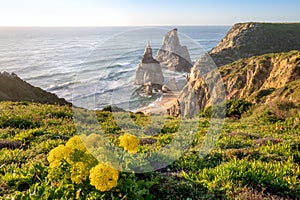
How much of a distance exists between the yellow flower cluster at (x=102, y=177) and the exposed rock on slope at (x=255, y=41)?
72.6 metres

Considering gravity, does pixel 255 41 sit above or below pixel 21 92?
above

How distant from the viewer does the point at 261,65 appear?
1651 inches

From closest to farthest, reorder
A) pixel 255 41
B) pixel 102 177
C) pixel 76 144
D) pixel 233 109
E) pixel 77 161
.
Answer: pixel 102 177, pixel 77 161, pixel 76 144, pixel 233 109, pixel 255 41

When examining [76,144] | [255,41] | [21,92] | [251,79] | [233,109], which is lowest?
[251,79]

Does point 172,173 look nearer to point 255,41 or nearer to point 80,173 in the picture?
point 80,173

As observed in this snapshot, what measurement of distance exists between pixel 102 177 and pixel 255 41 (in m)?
94.5

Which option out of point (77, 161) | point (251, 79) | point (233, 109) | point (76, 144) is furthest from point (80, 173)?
point (251, 79)

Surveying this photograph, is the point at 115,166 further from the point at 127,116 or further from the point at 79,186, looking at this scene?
the point at 127,116

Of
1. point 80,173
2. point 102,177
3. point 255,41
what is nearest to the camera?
point 102,177

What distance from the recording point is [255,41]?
89.9 meters

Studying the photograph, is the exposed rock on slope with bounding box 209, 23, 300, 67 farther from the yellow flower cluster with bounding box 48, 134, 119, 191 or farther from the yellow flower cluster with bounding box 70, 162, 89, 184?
the yellow flower cluster with bounding box 70, 162, 89, 184

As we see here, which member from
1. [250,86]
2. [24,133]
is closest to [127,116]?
[24,133]

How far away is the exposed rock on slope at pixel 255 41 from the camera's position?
81188 millimetres

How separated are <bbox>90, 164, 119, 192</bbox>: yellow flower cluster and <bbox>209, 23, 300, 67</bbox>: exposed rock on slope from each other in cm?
7259
